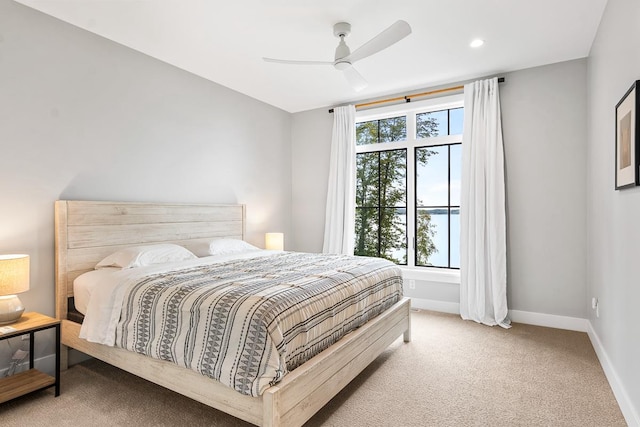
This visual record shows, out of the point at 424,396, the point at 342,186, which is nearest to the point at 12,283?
the point at 424,396

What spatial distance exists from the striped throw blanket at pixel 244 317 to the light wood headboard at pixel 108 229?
0.87 m

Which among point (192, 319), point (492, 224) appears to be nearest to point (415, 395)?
point (192, 319)

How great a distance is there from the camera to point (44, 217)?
2.72 metres

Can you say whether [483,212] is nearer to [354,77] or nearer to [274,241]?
[354,77]

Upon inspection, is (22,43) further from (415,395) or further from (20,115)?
(415,395)

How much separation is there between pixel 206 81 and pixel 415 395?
370 cm

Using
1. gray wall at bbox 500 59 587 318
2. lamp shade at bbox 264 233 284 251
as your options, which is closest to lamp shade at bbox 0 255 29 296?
lamp shade at bbox 264 233 284 251

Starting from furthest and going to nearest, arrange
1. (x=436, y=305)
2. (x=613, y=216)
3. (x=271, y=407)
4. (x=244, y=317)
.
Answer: (x=436, y=305) < (x=613, y=216) < (x=244, y=317) < (x=271, y=407)

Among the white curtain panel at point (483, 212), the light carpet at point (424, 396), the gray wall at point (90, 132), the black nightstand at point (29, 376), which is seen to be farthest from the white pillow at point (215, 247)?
the white curtain panel at point (483, 212)

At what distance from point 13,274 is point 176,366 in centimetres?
124

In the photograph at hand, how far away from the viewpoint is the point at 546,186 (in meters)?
3.73

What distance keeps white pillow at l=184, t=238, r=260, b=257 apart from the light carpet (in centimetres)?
120

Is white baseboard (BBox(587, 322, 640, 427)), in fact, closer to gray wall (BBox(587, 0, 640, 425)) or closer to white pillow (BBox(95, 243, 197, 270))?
gray wall (BBox(587, 0, 640, 425))

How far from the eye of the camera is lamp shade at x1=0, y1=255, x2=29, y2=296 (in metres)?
2.22
